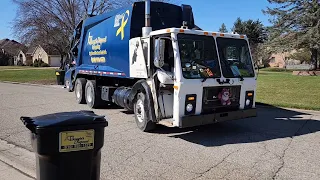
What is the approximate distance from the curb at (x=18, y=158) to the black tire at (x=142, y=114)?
2554 millimetres

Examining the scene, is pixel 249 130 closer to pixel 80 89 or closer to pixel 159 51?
pixel 159 51

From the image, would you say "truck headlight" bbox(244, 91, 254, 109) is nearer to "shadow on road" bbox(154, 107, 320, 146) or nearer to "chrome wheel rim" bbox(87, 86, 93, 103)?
"shadow on road" bbox(154, 107, 320, 146)

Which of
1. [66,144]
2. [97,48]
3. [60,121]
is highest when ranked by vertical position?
[97,48]

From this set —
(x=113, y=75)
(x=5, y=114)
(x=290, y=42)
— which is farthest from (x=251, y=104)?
(x=290, y=42)

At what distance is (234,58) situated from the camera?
7.77 metres

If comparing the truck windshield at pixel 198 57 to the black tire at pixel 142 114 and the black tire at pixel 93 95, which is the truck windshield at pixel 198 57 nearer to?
the black tire at pixel 142 114

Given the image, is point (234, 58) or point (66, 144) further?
point (234, 58)

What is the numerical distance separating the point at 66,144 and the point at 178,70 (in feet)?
13.0

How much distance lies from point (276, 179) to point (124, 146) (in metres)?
2.97

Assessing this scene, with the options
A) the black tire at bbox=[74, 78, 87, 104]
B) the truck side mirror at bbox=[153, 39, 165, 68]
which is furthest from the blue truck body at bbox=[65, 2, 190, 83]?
the truck side mirror at bbox=[153, 39, 165, 68]

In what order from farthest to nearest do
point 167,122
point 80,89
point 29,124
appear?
point 80,89 < point 167,122 < point 29,124

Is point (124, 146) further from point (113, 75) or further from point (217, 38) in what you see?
point (113, 75)

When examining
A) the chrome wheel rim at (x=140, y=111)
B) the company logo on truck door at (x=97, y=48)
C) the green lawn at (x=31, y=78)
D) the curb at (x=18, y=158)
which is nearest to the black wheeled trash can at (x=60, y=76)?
the green lawn at (x=31, y=78)

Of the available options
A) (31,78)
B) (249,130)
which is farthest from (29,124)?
(31,78)
